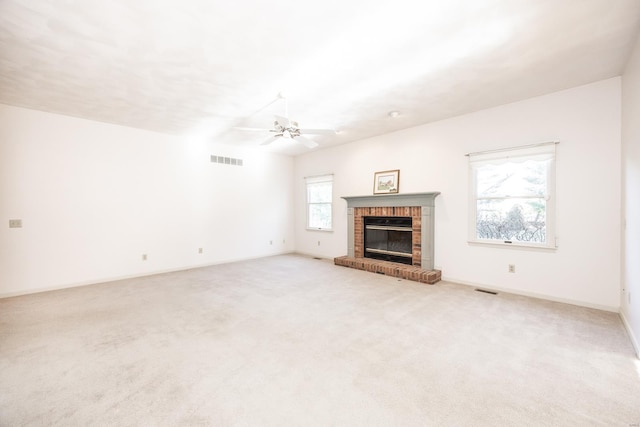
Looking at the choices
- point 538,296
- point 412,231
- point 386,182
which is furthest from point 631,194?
point 386,182

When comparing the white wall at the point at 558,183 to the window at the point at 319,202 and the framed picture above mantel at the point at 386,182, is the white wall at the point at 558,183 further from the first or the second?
the window at the point at 319,202

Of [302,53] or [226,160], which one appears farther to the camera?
[226,160]

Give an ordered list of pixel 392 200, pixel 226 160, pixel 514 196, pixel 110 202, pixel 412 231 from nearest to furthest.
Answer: pixel 514 196, pixel 110 202, pixel 412 231, pixel 392 200, pixel 226 160

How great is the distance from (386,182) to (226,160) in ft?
12.1

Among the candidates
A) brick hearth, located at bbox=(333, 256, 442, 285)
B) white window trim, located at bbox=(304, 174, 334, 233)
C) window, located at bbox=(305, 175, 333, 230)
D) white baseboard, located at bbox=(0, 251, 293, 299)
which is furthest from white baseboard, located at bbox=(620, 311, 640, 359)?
white baseboard, located at bbox=(0, 251, 293, 299)

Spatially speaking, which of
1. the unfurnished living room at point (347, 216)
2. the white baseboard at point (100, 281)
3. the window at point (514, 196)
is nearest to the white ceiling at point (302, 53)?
the unfurnished living room at point (347, 216)

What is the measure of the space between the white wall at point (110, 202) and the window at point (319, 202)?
1.38 meters

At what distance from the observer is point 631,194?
2.74 meters

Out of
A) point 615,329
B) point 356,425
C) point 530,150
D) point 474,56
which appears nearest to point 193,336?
point 356,425

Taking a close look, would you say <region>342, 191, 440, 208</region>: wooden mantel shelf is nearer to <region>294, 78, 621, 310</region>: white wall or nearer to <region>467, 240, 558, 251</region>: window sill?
<region>294, 78, 621, 310</region>: white wall

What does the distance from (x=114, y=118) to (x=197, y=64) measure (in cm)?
272

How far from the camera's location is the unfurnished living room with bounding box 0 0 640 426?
196cm

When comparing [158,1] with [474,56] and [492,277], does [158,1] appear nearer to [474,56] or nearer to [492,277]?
[474,56]

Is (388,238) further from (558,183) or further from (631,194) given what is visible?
(631,194)
